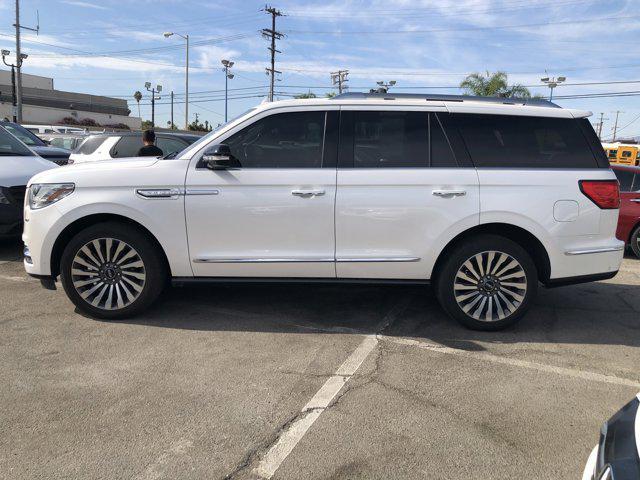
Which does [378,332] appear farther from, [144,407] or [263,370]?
[144,407]

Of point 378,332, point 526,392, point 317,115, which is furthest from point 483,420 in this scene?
point 317,115

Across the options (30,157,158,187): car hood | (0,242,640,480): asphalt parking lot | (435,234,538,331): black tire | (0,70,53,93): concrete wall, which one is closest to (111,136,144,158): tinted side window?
(0,242,640,480): asphalt parking lot

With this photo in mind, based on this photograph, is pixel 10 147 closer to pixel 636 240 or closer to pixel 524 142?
pixel 524 142

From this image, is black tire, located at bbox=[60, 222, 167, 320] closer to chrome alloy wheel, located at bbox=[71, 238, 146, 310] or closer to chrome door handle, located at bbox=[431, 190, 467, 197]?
chrome alloy wheel, located at bbox=[71, 238, 146, 310]

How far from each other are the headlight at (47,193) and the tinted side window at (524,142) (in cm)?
352

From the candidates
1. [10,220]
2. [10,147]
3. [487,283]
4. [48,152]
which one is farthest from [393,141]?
[48,152]

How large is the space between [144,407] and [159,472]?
699 mm

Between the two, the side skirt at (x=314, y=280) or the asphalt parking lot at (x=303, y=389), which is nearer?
the asphalt parking lot at (x=303, y=389)

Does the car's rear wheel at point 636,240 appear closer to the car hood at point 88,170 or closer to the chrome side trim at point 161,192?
the chrome side trim at point 161,192

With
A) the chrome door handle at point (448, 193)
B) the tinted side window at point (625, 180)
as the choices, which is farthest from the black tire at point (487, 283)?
the tinted side window at point (625, 180)

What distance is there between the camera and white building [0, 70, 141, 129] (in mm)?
67350

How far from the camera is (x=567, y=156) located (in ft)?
14.8

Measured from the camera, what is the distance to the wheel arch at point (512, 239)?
14.8 ft

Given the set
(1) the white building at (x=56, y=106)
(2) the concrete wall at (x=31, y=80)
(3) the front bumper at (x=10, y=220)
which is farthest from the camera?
(2) the concrete wall at (x=31, y=80)
